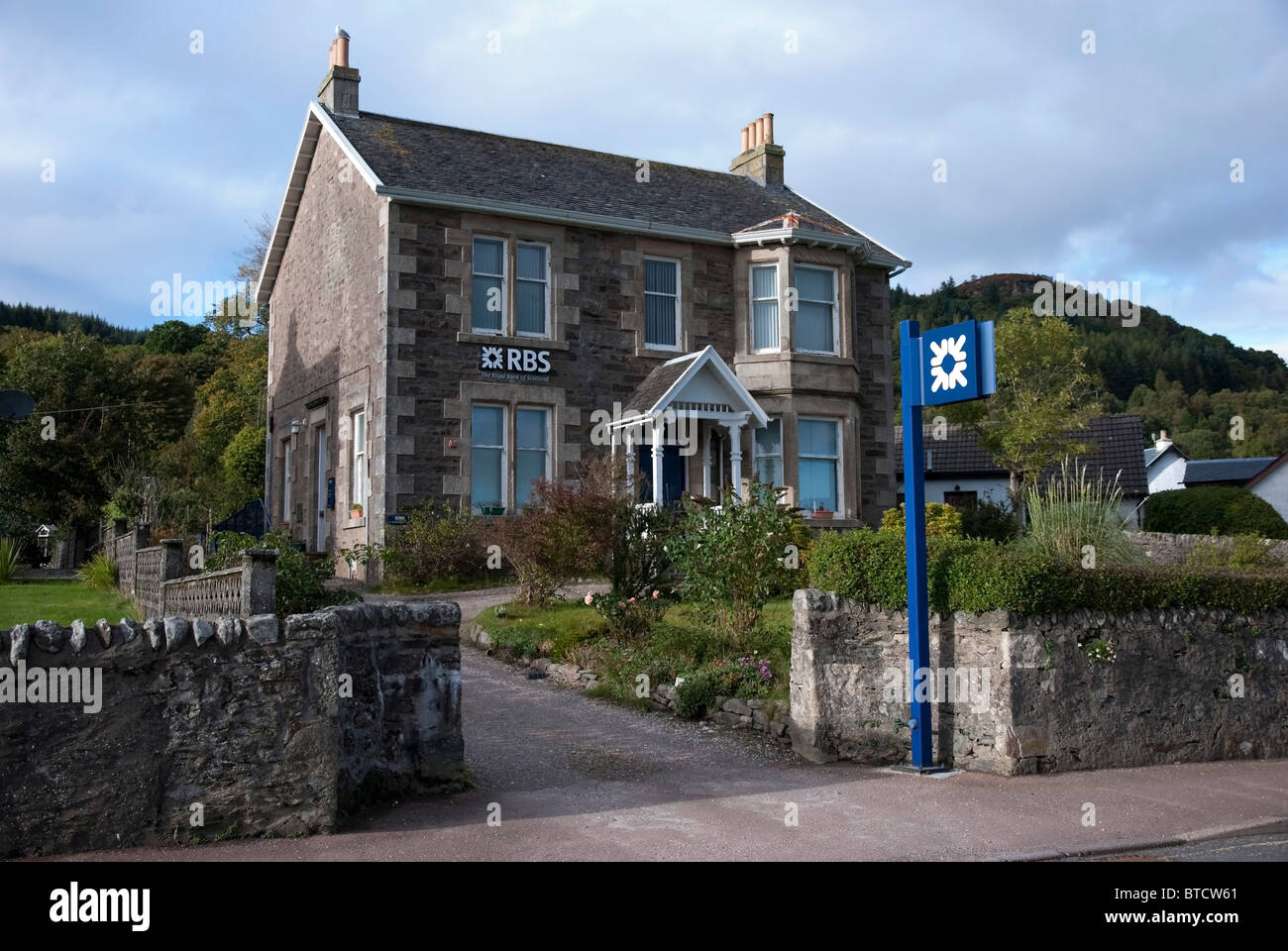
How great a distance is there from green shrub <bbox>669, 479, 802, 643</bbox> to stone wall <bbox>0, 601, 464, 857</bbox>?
511 centimetres

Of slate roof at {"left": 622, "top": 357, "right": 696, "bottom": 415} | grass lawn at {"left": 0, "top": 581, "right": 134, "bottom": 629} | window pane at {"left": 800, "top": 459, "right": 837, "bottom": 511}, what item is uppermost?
slate roof at {"left": 622, "top": 357, "right": 696, "bottom": 415}

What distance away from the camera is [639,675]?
10.7 metres

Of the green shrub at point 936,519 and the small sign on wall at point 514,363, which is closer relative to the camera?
the small sign on wall at point 514,363

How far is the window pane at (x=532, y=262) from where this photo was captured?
68.8 ft

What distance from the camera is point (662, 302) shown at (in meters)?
22.3

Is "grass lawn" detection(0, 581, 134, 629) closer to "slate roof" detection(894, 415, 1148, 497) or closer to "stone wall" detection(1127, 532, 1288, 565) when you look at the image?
"stone wall" detection(1127, 532, 1288, 565)

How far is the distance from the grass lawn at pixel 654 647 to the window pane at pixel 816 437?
361 inches

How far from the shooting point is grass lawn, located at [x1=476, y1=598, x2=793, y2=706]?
1026 cm

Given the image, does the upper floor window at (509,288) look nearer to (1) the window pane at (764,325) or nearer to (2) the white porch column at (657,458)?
(2) the white porch column at (657,458)

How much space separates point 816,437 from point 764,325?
2582mm

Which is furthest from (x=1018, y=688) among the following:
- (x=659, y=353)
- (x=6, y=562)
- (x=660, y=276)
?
(x=6, y=562)

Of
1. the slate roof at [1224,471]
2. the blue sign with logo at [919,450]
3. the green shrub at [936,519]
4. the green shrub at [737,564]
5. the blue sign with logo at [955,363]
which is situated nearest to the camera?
A: the blue sign with logo at [955,363]

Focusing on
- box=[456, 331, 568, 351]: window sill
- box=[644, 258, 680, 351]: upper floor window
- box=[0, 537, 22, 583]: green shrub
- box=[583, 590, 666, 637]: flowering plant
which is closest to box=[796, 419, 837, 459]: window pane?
box=[644, 258, 680, 351]: upper floor window

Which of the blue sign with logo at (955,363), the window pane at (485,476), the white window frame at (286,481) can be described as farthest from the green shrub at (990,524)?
the blue sign with logo at (955,363)
